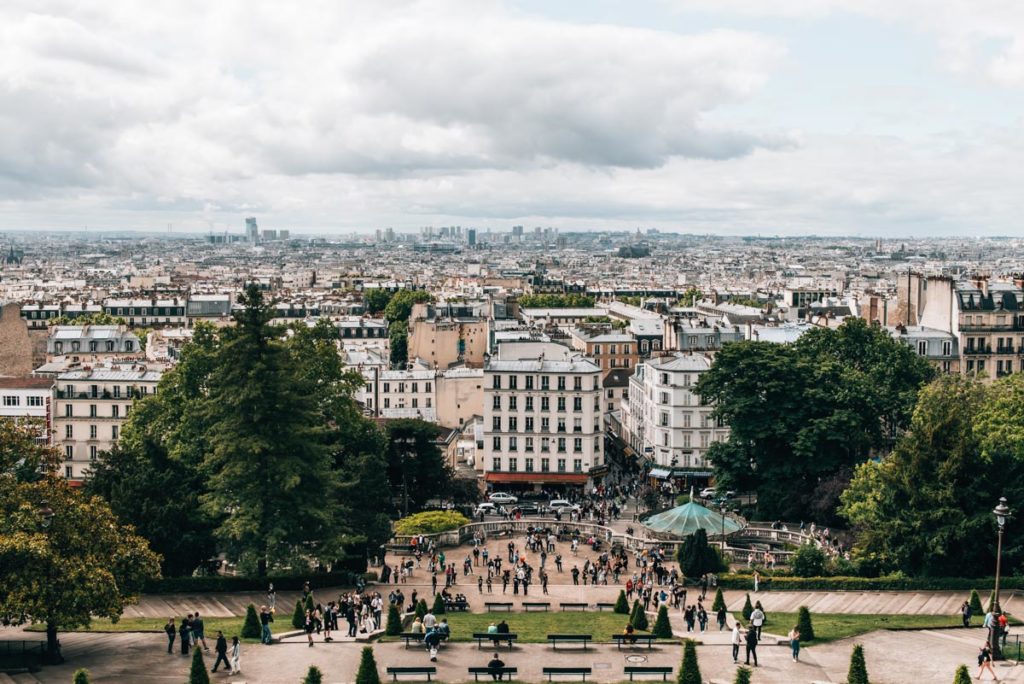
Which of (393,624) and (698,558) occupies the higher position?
(393,624)

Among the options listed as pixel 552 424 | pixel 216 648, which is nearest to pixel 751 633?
→ pixel 216 648

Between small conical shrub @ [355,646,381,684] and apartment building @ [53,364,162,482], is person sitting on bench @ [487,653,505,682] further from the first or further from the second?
apartment building @ [53,364,162,482]

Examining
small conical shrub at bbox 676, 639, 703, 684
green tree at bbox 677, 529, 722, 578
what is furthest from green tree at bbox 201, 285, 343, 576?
small conical shrub at bbox 676, 639, 703, 684

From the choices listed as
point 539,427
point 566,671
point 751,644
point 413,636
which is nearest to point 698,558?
point 751,644

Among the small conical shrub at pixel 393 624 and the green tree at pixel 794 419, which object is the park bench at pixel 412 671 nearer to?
the small conical shrub at pixel 393 624

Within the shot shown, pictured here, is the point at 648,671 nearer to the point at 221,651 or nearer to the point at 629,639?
the point at 629,639

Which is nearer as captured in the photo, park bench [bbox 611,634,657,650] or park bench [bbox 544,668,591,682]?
park bench [bbox 544,668,591,682]

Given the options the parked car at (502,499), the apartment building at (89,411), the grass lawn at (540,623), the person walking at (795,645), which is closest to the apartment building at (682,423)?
the parked car at (502,499)
